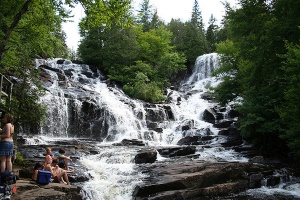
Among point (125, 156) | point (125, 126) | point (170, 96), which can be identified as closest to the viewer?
point (125, 156)

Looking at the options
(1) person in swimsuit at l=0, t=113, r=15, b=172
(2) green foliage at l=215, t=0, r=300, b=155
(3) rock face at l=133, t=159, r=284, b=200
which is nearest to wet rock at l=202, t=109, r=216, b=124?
(2) green foliage at l=215, t=0, r=300, b=155

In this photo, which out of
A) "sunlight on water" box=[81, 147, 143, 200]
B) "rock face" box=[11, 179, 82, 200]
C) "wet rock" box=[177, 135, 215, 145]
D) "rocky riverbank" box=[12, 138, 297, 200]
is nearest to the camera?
"rock face" box=[11, 179, 82, 200]

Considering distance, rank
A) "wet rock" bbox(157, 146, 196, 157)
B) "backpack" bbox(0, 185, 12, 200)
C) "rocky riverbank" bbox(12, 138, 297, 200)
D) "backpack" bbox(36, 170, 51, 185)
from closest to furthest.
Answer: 1. "backpack" bbox(0, 185, 12, 200)
2. "rocky riverbank" bbox(12, 138, 297, 200)
3. "backpack" bbox(36, 170, 51, 185)
4. "wet rock" bbox(157, 146, 196, 157)

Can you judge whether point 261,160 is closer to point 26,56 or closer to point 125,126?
point 125,126

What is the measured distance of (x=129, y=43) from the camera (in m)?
34.7

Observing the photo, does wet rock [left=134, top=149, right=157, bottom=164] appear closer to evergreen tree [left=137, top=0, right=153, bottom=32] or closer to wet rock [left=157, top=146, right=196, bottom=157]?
wet rock [left=157, top=146, right=196, bottom=157]

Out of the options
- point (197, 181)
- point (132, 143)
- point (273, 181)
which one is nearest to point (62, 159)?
point (197, 181)

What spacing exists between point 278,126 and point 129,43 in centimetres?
2454

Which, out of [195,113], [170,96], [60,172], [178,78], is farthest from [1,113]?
[178,78]

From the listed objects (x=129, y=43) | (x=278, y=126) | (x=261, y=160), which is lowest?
(x=261, y=160)

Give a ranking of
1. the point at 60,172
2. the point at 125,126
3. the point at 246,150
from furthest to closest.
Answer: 1. the point at 125,126
2. the point at 246,150
3. the point at 60,172

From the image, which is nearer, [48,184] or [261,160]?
[48,184]

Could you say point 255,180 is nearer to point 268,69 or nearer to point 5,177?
point 268,69

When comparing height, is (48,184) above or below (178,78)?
below
